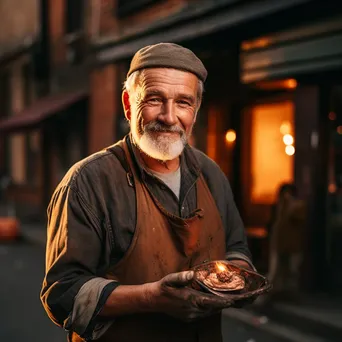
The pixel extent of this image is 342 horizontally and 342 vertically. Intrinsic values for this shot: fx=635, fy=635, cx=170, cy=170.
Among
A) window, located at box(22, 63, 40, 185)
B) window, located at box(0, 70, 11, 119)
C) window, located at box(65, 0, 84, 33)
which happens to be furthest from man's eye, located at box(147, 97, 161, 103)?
window, located at box(0, 70, 11, 119)

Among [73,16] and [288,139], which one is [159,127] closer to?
[288,139]

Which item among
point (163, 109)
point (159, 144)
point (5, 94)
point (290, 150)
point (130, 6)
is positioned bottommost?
point (159, 144)

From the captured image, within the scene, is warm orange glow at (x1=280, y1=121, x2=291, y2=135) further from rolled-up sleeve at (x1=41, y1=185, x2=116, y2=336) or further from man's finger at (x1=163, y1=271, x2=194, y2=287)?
man's finger at (x1=163, y1=271, x2=194, y2=287)

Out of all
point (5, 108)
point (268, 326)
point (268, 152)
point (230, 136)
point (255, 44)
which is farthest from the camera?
point (5, 108)

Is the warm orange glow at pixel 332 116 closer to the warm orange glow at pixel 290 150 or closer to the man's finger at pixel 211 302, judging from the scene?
the warm orange glow at pixel 290 150

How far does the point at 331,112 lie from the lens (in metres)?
8.75

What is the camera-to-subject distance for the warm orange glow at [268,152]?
11.0 metres

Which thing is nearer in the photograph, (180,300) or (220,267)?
(180,300)

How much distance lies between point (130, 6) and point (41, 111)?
4.57m

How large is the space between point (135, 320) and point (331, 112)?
715 cm

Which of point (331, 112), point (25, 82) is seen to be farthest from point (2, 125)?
point (331, 112)

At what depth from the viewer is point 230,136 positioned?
1187 cm

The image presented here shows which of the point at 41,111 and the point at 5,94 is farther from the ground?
the point at 5,94

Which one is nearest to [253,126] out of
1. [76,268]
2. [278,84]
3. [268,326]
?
[278,84]
